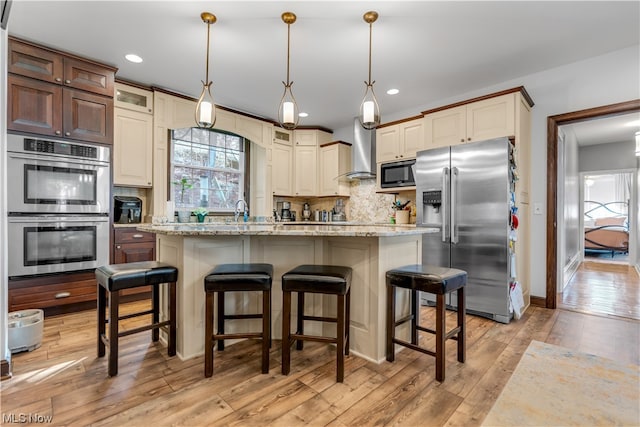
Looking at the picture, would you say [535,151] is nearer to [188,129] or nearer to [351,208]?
[351,208]

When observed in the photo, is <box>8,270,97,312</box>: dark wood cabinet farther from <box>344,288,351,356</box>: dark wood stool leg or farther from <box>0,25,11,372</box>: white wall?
<box>344,288,351,356</box>: dark wood stool leg

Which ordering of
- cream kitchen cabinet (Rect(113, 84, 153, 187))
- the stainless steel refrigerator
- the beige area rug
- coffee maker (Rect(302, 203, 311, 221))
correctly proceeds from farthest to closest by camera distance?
coffee maker (Rect(302, 203, 311, 221)) < cream kitchen cabinet (Rect(113, 84, 153, 187)) < the stainless steel refrigerator < the beige area rug

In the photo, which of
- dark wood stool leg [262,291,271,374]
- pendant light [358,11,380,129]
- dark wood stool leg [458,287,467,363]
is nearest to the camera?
dark wood stool leg [262,291,271,374]

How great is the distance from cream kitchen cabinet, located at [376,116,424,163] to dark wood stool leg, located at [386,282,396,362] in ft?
8.40

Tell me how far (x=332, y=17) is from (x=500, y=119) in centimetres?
200

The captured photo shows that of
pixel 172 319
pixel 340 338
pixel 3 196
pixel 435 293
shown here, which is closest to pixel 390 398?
pixel 340 338

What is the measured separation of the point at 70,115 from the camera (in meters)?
2.94

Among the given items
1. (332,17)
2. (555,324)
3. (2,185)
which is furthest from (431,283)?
(2,185)

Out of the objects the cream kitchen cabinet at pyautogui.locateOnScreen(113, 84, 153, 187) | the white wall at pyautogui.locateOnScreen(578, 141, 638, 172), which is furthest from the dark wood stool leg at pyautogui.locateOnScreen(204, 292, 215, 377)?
the white wall at pyautogui.locateOnScreen(578, 141, 638, 172)

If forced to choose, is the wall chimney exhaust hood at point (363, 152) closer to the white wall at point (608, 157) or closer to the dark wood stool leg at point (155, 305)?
the dark wood stool leg at point (155, 305)

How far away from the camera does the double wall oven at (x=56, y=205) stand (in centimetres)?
266

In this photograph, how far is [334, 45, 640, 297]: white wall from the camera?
2.90 metres

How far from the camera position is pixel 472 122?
3.34 m

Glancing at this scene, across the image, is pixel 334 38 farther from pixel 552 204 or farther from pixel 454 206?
pixel 552 204
